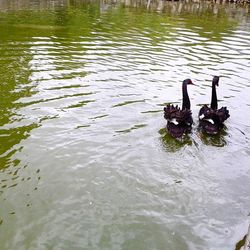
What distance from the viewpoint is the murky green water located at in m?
6.39

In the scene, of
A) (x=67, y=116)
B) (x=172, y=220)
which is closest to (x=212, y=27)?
(x=67, y=116)

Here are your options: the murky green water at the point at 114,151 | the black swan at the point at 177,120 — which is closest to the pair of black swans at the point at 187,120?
the black swan at the point at 177,120

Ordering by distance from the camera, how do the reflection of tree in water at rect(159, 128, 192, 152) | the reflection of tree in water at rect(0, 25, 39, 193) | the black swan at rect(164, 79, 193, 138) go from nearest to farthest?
1. the reflection of tree in water at rect(0, 25, 39, 193)
2. the reflection of tree in water at rect(159, 128, 192, 152)
3. the black swan at rect(164, 79, 193, 138)

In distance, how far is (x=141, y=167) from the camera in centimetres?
826

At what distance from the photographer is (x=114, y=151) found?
29.2 feet

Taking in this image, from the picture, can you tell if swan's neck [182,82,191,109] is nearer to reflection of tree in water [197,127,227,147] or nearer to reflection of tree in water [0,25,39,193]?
reflection of tree in water [197,127,227,147]

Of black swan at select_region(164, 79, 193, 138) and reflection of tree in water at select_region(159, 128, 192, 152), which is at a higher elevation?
black swan at select_region(164, 79, 193, 138)

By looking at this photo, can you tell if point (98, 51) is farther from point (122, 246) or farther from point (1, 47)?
point (122, 246)

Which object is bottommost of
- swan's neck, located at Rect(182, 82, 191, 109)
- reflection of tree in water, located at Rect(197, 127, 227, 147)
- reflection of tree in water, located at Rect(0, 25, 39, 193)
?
reflection of tree in water, located at Rect(197, 127, 227, 147)

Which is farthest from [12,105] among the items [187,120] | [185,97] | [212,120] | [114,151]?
[212,120]

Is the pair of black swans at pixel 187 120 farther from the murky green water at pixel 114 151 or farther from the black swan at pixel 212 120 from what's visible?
the murky green water at pixel 114 151

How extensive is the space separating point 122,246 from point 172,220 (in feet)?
3.51

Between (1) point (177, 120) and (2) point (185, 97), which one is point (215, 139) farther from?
(2) point (185, 97)

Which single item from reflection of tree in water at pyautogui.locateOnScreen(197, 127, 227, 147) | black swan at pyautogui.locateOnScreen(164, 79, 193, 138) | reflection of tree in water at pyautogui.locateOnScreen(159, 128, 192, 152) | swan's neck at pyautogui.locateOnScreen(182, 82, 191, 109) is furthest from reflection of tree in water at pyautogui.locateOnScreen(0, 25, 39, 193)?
reflection of tree in water at pyautogui.locateOnScreen(197, 127, 227, 147)
